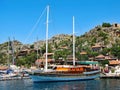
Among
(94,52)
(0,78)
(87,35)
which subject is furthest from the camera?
(87,35)

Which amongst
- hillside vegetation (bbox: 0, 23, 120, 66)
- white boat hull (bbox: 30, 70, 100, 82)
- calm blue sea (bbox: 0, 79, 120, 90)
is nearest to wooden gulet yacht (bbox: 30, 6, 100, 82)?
white boat hull (bbox: 30, 70, 100, 82)

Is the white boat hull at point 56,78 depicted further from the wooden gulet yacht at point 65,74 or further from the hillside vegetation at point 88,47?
the hillside vegetation at point 88,47

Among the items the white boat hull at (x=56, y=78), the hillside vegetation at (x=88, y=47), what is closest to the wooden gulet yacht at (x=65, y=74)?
the white boat hull at (x=56, y=78)

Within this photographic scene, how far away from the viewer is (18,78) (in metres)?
87.8

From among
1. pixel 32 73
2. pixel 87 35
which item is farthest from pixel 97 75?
pixel 87 35

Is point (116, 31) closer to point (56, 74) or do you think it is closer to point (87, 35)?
point (87, 35)

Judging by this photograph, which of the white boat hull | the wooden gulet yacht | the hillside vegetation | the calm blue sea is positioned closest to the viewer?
the calm blue sea

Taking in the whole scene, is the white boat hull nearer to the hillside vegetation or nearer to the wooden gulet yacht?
→ the wooden gulet yacht

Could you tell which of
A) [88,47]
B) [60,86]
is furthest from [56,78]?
[88,47]

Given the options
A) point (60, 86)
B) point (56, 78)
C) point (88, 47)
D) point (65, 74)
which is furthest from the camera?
point (88, 47)

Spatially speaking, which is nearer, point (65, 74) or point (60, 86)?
point (60, 86)

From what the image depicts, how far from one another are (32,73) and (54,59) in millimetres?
55408

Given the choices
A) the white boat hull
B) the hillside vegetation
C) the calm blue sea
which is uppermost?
the hillside vegetation

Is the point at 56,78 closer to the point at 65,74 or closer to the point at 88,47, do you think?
the point at 65,74
